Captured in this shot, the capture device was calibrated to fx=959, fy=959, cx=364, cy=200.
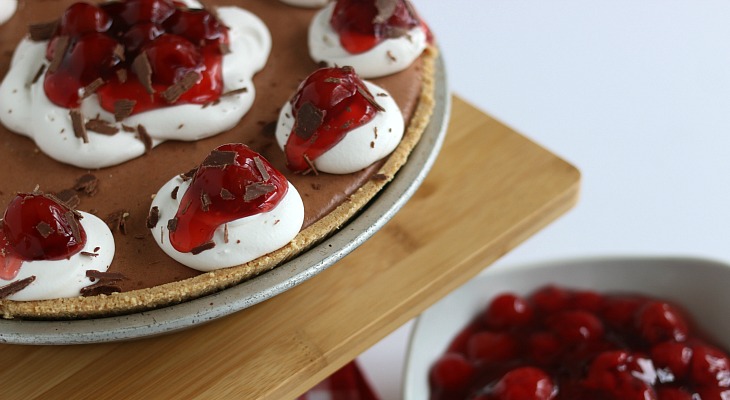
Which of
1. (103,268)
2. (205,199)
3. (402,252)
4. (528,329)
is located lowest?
(528,329)

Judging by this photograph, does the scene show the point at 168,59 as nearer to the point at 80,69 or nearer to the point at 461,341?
the point at 80,69

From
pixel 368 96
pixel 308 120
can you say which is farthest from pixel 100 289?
pixel 368 96

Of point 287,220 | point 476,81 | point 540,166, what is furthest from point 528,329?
point 476,81

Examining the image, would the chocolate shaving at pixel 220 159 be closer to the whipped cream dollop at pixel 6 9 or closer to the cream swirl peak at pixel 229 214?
the cream swirl peak at pixel 229 214

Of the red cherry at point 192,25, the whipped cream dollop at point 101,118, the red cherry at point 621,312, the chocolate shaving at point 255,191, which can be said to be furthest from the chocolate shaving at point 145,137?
the red cherry at point 621,312

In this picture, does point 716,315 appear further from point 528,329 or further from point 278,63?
point 278,63


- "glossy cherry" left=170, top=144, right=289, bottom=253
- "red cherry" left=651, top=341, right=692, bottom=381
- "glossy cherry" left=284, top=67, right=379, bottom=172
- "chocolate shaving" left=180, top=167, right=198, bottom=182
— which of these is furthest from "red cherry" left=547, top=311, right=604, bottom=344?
"chocolate shaving" left=180, top=167, right=198, bottom=182

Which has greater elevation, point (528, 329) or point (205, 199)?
point (205, 199)
